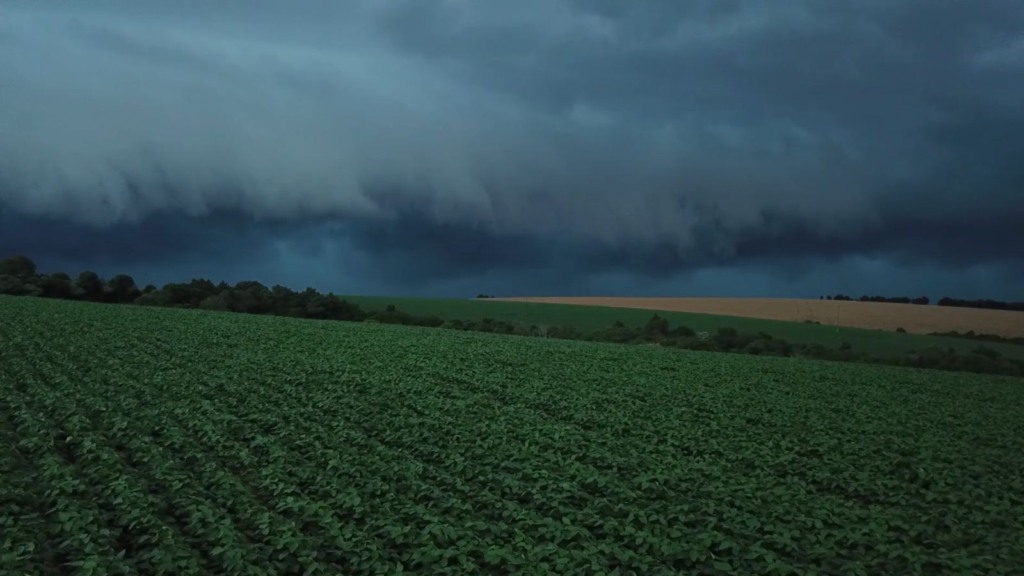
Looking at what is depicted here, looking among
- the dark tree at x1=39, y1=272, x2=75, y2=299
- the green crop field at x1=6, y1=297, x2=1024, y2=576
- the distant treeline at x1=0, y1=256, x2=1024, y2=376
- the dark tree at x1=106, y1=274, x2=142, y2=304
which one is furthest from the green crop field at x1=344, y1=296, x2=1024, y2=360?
the green crop field at x1=6, y1=297, x2=1024, y2=576

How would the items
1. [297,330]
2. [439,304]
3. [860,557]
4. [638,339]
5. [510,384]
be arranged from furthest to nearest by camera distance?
[439,304]
[638,339]
[297,330]
[510,384]
[860,557]

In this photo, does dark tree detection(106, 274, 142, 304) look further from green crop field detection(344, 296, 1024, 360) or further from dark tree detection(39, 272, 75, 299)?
green crop field detection(344, 296, 1024, 360)

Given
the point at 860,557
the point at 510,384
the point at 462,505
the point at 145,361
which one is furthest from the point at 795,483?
the point at 145,361

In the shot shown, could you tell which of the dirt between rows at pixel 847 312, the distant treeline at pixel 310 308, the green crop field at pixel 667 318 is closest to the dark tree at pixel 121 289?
the distant treeline at pixel 310 308

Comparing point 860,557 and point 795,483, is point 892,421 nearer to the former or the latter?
point 795,483

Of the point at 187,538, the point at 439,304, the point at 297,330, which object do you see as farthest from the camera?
the point at 439,304

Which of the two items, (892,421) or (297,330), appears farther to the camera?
(297,330)
